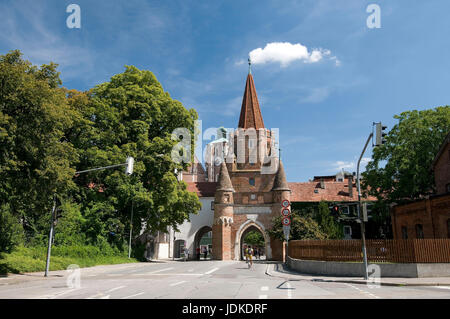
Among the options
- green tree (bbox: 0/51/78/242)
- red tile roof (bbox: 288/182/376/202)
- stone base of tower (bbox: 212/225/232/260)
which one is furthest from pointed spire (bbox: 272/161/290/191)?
green tree (bbox: 0/51/78/242)

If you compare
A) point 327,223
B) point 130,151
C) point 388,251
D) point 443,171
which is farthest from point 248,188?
point 388,251

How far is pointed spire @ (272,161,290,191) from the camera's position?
147 ft

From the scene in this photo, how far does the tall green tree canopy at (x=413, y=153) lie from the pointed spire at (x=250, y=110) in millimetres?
21515

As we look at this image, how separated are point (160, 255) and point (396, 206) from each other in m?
35.3

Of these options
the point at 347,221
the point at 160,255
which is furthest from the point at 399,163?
the point at 160,255

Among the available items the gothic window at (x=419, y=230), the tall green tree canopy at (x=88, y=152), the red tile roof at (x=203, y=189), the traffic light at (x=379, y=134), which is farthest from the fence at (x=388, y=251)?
the red tile roof at (x=203, y=189)

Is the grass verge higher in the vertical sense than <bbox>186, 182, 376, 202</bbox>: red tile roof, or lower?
lower

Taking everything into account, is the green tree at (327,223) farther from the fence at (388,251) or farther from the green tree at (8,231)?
the green tree at (8,231)

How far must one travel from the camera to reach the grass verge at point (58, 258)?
62.7ft

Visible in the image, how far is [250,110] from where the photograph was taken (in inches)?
2080

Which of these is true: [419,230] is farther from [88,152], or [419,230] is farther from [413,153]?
[88,152]

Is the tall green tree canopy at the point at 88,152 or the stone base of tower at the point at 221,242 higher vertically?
the tall green tree canopy at the point at 88,152

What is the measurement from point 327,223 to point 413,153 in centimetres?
1313

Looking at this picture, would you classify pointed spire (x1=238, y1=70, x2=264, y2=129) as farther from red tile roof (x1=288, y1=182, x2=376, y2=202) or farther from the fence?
the fence
